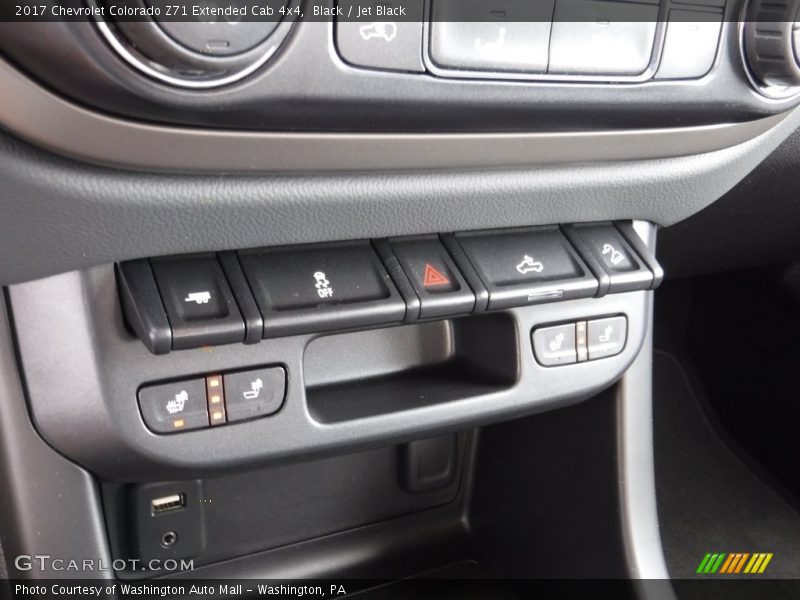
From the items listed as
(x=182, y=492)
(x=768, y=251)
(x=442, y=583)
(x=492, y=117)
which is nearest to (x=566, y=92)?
(x=492, y=117)

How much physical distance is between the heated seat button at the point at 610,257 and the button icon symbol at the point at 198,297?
261 millimetres

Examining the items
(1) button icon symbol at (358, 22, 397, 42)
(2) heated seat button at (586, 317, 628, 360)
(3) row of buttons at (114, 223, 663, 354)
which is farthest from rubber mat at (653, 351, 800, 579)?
(1) button icon symbol at (358, 22, 397, 42)

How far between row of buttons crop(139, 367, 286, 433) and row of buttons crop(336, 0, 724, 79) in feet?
0.66

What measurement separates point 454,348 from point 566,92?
9.6 inches

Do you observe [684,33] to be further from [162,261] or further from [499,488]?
[499,488]

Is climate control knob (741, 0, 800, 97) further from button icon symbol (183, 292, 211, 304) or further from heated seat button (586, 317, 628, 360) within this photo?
button icon symbol (183, 292, 211, 304)

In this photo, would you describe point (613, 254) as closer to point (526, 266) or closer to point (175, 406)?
point (526, 266)

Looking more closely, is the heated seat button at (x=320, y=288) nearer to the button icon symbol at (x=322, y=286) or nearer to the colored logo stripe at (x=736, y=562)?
the button icon symbol at (x=322, y=286)

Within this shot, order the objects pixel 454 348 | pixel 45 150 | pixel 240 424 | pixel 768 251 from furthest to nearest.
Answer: pixel 768 251, pixel 454 348, pixel 240 424, pixel 45 150

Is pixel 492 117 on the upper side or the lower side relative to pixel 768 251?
upper

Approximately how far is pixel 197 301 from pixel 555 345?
284 mm

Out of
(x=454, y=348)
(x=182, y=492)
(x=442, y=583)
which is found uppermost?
(x=454, y=348)

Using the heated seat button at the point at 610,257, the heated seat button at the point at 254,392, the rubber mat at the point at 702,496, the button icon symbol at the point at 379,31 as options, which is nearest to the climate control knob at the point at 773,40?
the heated seat button at the point at 610,257

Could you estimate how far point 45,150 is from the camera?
0.38m
